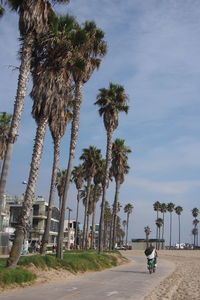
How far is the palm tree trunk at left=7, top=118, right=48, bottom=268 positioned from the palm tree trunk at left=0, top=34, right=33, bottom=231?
109cm

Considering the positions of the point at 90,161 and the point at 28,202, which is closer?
the point at 28,202

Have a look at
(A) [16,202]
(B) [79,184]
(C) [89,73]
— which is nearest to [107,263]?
(C) [89,73]

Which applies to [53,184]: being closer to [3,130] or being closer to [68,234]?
[3,130]

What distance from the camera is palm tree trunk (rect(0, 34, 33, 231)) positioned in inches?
664

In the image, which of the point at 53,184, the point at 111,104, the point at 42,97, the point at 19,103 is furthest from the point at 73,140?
the point at 111,104

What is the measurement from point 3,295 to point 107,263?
1831 cm

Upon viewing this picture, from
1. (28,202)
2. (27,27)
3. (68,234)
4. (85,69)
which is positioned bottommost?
(68,234)

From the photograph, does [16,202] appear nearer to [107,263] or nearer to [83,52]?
[107,263]

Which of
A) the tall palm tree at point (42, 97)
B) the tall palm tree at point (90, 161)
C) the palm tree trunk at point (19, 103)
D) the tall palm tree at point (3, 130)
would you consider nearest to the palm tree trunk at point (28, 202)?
the tall palm tree at point (42, 97)

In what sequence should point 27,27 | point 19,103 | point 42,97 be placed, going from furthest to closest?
1. point 42,97
2. point 27,27
3. point 19,103

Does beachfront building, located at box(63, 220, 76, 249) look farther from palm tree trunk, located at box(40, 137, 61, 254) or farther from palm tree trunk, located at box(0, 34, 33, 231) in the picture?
palm tree trunk, located at box(0, 34, 33, 231)

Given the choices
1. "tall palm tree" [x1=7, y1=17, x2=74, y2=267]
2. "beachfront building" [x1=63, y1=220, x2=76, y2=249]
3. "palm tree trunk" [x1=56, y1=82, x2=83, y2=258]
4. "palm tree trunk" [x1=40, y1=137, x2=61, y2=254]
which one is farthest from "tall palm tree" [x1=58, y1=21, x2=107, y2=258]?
"beachfront building" [x1=63, y1=220, x2=76, y2=249]

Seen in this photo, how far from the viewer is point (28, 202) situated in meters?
18.1

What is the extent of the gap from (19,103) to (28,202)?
4.19 metres
